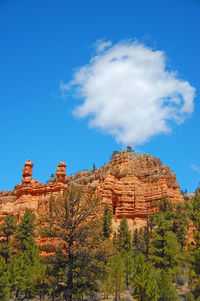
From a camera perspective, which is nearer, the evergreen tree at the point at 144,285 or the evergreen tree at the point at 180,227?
the evergreen tree at the point at 144,285

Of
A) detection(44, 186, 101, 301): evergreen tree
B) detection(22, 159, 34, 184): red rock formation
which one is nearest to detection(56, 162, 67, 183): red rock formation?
detection(22, 159, 34, 184): red rock formation

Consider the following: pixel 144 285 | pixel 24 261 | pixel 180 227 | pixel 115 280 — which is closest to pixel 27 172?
pixel 24 261

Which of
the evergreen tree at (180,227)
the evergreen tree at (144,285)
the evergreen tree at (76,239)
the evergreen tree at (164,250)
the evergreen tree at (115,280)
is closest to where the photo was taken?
the evergreen tree at (76,239)

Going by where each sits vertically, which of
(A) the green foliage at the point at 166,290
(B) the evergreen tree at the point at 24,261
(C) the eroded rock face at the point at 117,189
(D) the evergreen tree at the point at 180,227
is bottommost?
(A) the green foliage at the point at 166,290

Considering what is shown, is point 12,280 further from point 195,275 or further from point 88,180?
point 88,180

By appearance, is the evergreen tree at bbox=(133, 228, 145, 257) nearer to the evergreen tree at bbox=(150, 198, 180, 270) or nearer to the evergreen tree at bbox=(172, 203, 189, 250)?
the evergreen tree at bbox=(172, 203, 189, 250)

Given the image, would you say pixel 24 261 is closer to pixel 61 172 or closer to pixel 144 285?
pixel 144 285

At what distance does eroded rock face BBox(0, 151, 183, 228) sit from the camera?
220ft

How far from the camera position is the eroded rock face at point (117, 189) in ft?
220

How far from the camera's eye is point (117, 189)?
2744 inches

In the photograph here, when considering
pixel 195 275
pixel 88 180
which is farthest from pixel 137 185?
pixel 195 275

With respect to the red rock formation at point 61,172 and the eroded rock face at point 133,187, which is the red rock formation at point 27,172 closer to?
the red rock formation at point 61,172

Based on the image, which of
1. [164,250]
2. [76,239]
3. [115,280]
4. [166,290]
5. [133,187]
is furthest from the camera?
[133,187]

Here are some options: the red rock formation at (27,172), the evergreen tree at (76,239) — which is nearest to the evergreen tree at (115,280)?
the evergreen tree at (76,239)
